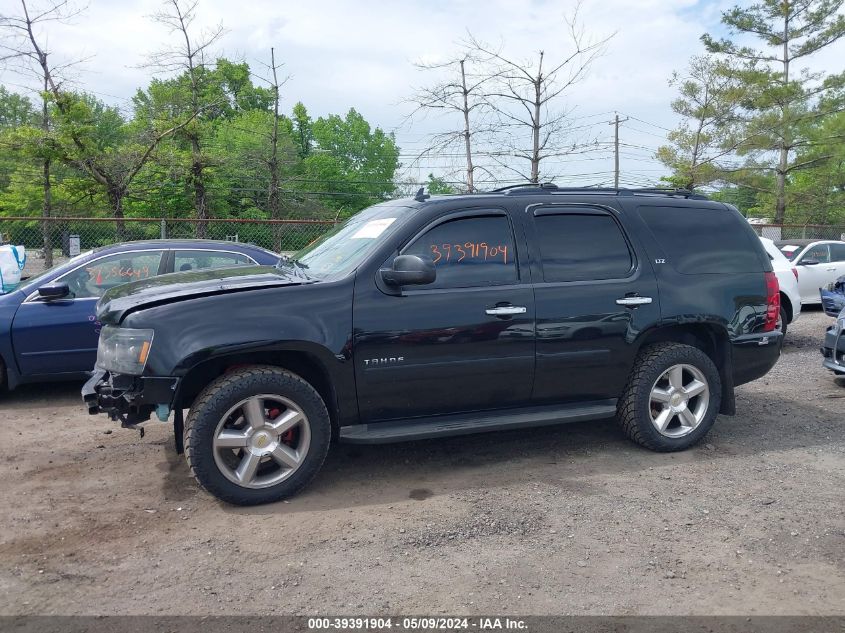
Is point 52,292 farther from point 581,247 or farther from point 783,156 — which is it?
point 783,156

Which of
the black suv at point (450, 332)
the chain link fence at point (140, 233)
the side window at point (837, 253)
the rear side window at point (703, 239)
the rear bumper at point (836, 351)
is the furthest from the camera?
the chain link fence at point (140, 233)

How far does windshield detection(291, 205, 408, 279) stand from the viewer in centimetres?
466

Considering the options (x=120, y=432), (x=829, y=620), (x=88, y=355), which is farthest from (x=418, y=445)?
(x=88, y=355)

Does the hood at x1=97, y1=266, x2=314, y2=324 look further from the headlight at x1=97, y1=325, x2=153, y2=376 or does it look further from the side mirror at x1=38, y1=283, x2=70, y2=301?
the side mirror at x1=38, y1=283, x2=70, y2=301

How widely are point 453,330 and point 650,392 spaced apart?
168 centimetres

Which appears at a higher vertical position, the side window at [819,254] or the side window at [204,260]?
the side window at [204,260]

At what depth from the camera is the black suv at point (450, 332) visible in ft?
13.6

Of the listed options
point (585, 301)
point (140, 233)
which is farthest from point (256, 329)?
point (140, 233)

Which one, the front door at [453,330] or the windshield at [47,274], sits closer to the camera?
the front door at [453,330]

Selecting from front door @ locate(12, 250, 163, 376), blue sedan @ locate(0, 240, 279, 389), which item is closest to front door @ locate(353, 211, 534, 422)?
blue sedan @ locate(0, 240, 279, 389)

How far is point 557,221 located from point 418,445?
2.00 m

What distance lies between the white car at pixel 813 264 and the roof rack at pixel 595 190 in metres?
8.41

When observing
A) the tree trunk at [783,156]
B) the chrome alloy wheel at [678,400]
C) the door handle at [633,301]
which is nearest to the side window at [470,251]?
the door handle at [633,301]

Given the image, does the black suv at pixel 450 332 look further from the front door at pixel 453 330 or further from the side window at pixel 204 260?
the side window at pixel 204 260
